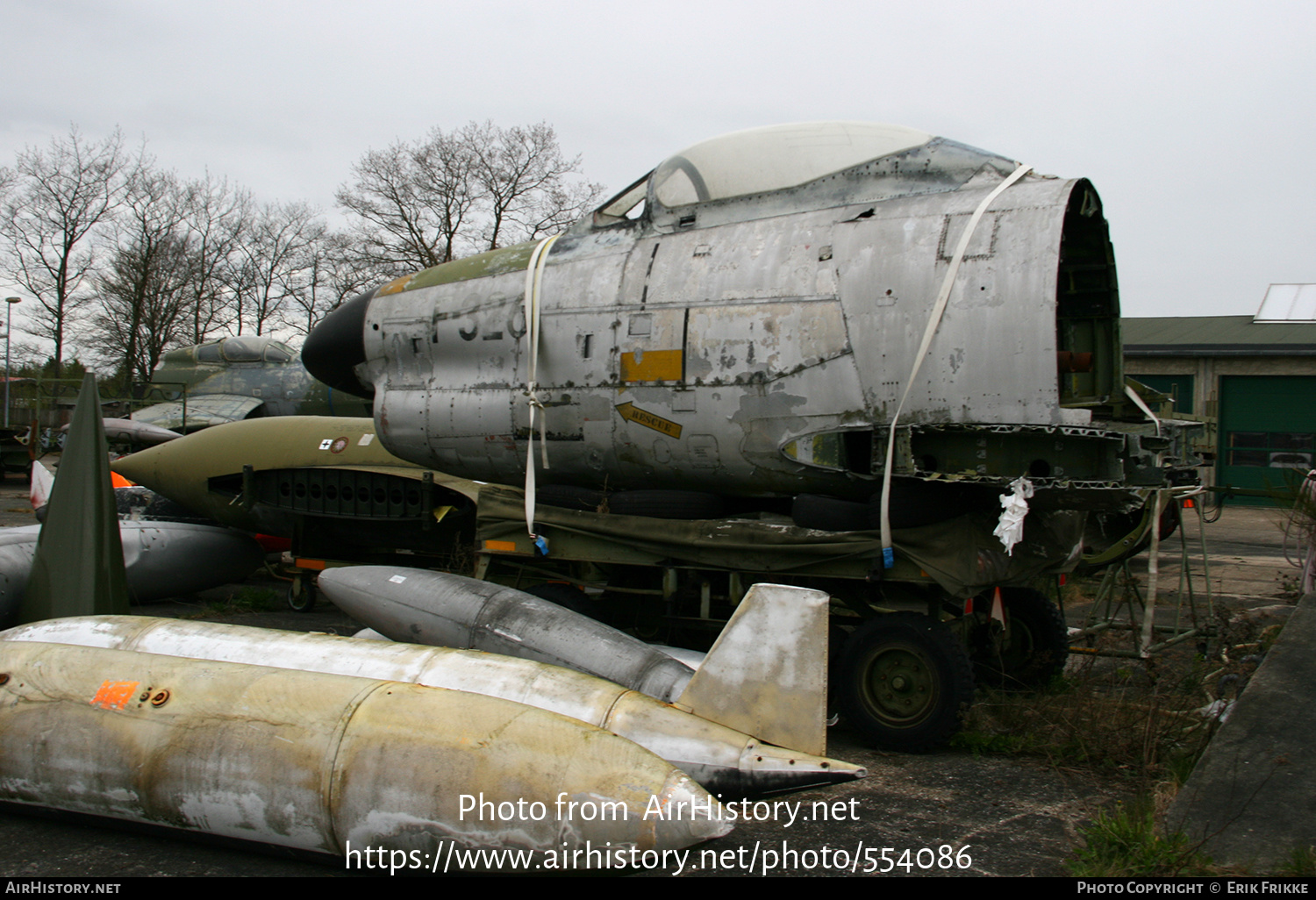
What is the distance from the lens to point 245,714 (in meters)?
4.46

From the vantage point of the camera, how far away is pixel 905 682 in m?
6.06

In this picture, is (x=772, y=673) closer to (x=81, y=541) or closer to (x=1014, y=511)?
(x=1014, y=511)

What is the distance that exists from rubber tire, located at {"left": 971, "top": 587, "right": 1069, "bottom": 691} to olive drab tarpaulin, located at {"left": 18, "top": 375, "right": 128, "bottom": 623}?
730 centimetres

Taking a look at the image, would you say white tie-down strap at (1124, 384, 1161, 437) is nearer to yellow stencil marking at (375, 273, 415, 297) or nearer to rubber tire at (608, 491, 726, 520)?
rubber tire at (608, 491, 726, 520)

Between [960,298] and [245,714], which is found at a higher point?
[960,298]

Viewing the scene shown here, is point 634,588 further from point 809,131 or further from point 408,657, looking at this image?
point 809,131

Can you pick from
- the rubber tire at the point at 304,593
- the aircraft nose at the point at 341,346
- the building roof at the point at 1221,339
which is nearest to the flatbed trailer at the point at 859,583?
the aircraft nose at the point at 341,346

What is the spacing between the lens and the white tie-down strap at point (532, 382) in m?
7.43

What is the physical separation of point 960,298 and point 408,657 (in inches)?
165

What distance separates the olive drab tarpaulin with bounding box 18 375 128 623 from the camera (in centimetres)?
757

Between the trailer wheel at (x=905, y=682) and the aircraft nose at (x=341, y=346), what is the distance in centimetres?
539

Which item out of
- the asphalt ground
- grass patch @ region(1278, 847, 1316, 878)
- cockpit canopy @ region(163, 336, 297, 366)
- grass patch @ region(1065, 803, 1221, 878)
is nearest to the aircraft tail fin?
the asphalt ground

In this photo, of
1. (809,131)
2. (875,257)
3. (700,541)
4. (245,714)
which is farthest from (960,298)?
(245,714)

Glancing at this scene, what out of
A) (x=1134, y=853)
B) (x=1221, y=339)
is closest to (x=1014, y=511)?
(x=1134, y=853)
